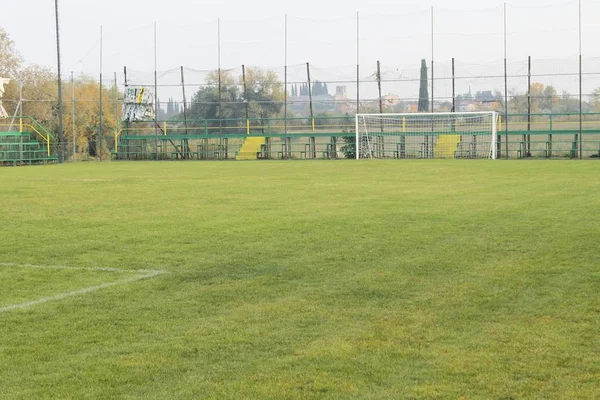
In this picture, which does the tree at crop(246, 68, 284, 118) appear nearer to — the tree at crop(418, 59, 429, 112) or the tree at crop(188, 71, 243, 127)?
the tree at crop(188, 71, 243, 127)

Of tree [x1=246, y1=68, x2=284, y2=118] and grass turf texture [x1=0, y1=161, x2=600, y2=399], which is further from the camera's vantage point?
tree [x1=246, y1=68, x2=284, y2=118]

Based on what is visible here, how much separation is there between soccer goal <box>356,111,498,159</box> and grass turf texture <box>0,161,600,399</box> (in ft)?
82.2

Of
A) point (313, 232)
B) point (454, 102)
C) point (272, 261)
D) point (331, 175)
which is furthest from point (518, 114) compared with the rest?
point (272, 261)

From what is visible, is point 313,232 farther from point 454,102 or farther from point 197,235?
point 454,102

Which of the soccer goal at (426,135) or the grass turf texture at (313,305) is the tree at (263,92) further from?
the grass turf texture at (313,305)

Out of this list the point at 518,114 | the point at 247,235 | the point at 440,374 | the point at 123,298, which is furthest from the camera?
the point at 518,114

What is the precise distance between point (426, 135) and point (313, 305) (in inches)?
1368

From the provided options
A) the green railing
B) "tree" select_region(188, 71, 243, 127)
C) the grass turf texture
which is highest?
"tree" select_region(188, 71, 243, 127)

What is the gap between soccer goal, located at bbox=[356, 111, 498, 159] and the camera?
1553 inches

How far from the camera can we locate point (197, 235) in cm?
1117

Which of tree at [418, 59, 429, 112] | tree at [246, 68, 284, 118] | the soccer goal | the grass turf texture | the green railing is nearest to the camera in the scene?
the grass turf texture

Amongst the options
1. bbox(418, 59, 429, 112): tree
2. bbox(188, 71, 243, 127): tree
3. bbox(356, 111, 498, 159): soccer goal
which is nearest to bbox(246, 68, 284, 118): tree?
bbox(188, 71, 243, 127): tree

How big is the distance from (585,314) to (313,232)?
17.6ft

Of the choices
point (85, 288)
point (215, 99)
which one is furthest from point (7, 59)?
point (85, 288)
